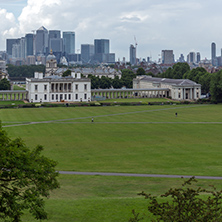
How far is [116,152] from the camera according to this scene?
54.6m

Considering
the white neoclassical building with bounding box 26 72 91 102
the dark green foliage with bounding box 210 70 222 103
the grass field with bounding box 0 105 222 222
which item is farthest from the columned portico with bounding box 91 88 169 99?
the grass field with bounding box 0 105 222 222

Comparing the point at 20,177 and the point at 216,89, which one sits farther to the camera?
the point at 216,89

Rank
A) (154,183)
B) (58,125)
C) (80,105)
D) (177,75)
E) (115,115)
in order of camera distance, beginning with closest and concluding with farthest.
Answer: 1. (154,183)
2. (58,125)
3. (115,115)
4. (80,105)
5. (177,75)

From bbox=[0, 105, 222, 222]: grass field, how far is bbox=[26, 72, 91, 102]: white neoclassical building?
47850 mm

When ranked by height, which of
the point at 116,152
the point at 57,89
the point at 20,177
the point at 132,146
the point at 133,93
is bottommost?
the point at 116,152

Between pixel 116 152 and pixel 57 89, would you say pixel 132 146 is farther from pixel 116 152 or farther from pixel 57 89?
pixel 57 89

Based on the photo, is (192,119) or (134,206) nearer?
(134,206)

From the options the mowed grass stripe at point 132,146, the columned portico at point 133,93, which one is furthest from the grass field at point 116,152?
the columned portico at point 133,93

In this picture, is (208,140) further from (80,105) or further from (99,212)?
(80,105)

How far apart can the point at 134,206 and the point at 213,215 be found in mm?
11013

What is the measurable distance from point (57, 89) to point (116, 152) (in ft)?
327

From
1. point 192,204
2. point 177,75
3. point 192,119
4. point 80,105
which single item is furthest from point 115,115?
point 177,75

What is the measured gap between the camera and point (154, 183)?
128 ft

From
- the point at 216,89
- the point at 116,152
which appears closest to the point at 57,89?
the point at 216,89
